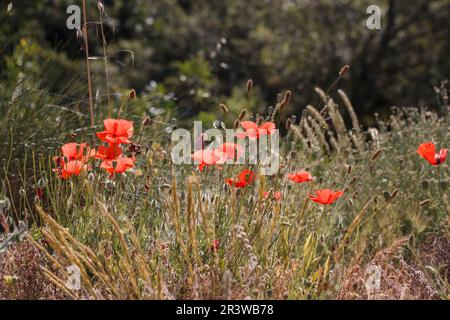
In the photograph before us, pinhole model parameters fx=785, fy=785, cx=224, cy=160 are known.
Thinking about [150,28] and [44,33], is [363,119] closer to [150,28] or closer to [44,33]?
[150,28]

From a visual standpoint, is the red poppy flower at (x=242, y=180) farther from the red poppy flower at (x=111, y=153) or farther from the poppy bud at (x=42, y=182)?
A: the poppy bud at (x=42, y=182)

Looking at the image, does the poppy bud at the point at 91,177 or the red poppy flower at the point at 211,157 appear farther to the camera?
the poppy bud at the point at 91,177

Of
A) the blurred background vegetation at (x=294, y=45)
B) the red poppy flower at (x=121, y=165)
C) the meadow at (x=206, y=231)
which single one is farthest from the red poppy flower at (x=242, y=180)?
the blurred background vegetation at (x=294, y=45)

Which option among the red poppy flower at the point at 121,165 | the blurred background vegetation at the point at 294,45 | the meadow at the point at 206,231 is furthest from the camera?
the blurred background vegetation at the point at 294,45

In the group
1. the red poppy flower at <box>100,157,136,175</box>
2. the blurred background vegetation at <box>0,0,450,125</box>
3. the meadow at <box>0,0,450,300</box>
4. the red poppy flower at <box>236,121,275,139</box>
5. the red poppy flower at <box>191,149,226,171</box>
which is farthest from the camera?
the blurred background vegetation at <box>0,0,450,125</box>

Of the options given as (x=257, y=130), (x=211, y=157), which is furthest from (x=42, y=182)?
(x=257, y=130)

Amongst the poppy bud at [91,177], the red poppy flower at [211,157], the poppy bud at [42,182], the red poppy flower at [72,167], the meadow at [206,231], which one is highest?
the red poppy flower at [211,157]

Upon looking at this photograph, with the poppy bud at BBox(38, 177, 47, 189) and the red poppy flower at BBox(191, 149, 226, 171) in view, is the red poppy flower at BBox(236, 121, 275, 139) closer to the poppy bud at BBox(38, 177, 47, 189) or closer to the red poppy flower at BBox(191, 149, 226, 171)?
the red poppy flower at BBox(191, 149, 226, 171)

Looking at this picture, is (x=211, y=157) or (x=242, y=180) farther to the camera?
(x=242, y=180)

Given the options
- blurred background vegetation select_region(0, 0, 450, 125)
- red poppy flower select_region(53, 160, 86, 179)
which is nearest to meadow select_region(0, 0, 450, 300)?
red poppy flower select_region(53, 160, 86, 179)

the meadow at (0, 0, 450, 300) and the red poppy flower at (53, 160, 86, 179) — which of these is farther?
the red poppy flower at (53, 160, 86, 179)

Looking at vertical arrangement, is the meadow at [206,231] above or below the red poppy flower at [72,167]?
below

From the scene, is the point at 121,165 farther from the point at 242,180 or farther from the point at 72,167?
the point at 242,180
